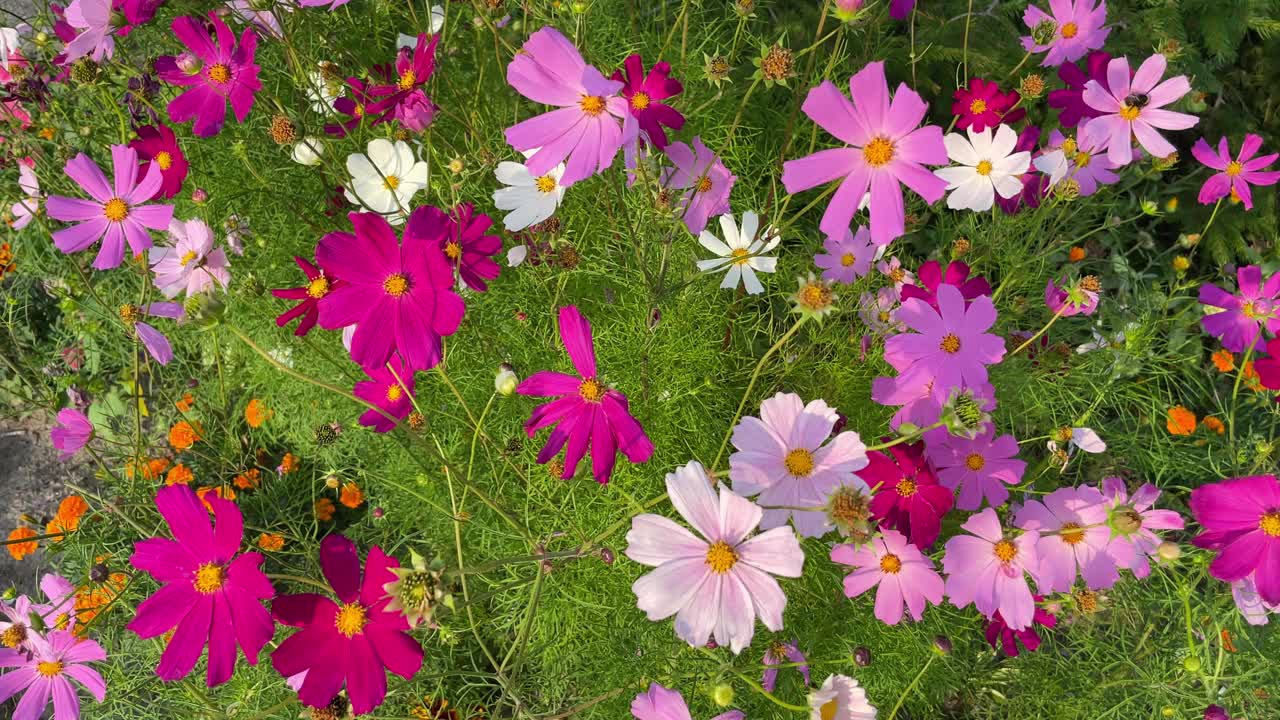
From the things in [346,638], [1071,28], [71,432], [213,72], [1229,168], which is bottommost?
[71,432]

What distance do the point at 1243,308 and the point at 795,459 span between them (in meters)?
1.19

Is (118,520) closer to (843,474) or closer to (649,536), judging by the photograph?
(649,536)

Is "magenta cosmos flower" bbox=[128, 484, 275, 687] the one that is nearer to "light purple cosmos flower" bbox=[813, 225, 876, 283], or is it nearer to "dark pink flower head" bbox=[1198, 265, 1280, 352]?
"light purple cosmos flower" bbox=[813, 225, 876, 283]

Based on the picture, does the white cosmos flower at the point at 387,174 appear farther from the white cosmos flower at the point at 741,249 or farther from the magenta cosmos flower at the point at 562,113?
the white cosmos flower at the point at 741,249

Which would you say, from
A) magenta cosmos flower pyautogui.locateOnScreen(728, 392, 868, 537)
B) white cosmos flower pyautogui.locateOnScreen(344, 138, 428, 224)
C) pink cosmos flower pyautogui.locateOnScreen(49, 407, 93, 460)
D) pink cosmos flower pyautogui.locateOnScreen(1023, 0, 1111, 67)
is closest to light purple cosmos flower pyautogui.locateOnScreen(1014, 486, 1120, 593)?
magenta cosmos flower pyautogui.locateOnScreen(728, 392, 868, 537)

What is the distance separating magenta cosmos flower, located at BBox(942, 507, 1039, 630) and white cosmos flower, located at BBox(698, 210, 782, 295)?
19.0 inches

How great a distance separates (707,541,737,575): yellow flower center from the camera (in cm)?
79

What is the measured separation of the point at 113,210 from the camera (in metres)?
1.22

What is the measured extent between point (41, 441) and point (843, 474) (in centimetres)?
217

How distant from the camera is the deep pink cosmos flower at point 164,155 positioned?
1.20m

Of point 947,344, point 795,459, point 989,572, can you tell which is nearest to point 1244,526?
point 989,572

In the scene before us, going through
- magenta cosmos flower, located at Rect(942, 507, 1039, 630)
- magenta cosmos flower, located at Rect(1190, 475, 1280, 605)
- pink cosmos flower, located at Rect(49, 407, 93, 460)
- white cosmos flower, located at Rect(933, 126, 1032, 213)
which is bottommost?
pink cosmos flower, located at Rect(49, 407, 93, 460)

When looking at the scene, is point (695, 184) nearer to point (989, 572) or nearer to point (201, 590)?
point (989, 572)

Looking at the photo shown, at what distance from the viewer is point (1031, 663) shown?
4.70 ft
